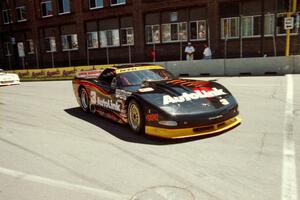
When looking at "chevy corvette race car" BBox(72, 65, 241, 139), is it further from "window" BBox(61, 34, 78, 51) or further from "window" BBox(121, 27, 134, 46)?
"window" BBox(61, 34, 78, 51)

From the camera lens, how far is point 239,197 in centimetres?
379

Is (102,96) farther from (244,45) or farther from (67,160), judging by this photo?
(244,45)

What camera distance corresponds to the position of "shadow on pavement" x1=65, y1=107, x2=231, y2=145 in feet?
20.3

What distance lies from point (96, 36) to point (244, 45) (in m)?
14.8

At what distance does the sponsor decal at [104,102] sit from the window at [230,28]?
18.2m

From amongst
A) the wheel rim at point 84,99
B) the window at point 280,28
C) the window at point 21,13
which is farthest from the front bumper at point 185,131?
the window at point 21,13

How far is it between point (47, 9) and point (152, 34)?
14601 millimetres

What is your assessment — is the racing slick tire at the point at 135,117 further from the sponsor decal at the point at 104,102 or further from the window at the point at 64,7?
the window at the point at 64,7

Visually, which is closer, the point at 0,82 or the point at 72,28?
the point at 0,82

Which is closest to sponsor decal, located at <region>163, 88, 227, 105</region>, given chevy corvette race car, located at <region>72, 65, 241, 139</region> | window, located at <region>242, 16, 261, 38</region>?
chevy corvette race car, located at <region>72, 65, 241, 139</region>

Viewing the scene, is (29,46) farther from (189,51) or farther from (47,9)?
(189,51)

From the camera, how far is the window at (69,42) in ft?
112

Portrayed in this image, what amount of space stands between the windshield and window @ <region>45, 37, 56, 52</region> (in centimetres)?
3042

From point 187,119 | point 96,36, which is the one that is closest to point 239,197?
point 187,119
